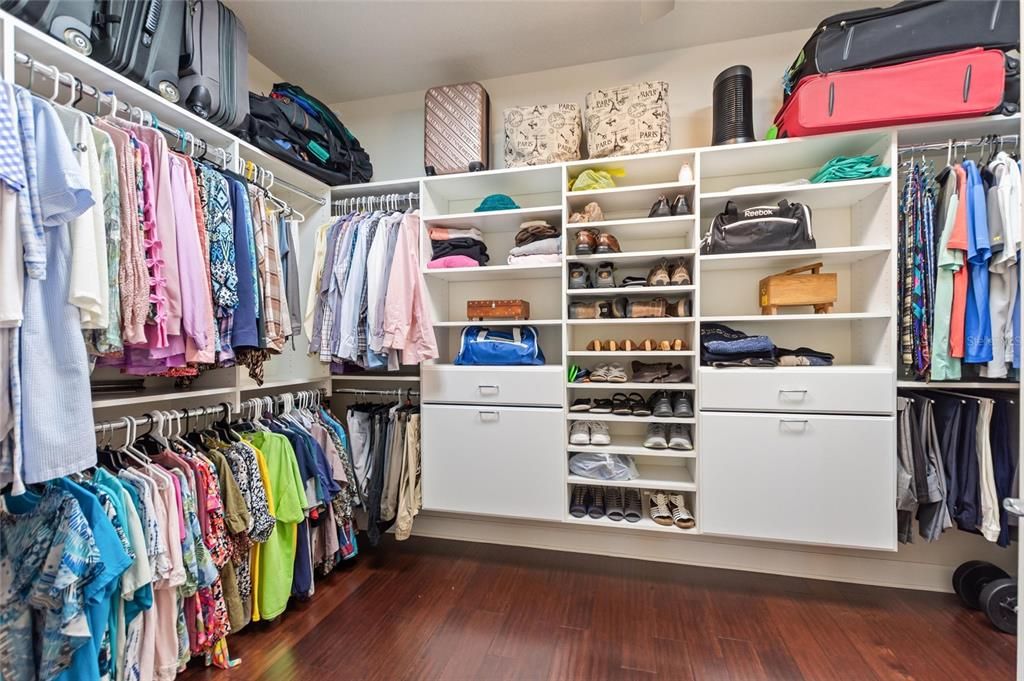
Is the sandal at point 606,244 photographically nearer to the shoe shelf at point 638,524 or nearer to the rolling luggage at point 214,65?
the shoe shelf at point 638,524

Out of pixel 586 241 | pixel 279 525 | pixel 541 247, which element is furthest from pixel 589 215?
pixel 279 525

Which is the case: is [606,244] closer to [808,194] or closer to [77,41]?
[808,194]

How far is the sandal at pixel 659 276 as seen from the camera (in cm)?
187

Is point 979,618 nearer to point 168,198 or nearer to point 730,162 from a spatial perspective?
point 730,162

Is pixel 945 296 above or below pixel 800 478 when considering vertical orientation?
above

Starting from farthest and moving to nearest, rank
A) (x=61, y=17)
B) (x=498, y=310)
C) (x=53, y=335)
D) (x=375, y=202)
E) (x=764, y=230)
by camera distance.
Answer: (x=375, y=202), (x=498, y=310), (x=764, y=230), (x=61, y=17), (x=53, y=335)

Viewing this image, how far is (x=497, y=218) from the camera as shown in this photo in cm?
212

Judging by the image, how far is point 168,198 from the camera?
126 cm

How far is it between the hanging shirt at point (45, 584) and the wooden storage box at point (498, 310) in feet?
5.01

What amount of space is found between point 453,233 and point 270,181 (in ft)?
2.83

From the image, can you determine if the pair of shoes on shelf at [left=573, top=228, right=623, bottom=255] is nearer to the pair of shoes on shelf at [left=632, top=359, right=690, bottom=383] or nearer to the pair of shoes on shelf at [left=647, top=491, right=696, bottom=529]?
the pair of shoes on shelf at [left=632, top=359, right=690, bottom=383]

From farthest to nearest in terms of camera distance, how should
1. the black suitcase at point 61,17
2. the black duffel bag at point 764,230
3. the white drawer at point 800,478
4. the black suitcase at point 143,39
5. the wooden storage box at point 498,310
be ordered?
the wooden storage box at point 498,310 → the black duffel bag at point 764,230 → the white drawer at point 800,478 → the black suitcase at point 143,39 → the black suitcase at point 61,17

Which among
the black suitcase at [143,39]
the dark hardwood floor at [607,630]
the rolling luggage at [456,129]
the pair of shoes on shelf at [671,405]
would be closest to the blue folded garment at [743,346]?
the pair of shoes on shelf at [671,405]

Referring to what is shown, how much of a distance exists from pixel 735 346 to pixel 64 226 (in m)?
2.20
